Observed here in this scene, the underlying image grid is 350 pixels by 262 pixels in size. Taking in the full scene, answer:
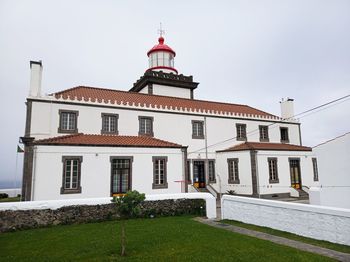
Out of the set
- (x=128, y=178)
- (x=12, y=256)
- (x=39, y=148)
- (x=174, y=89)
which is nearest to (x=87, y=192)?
(x=128, y=178)

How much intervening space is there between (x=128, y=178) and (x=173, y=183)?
10.5ft

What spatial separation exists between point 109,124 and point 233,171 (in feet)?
35.6

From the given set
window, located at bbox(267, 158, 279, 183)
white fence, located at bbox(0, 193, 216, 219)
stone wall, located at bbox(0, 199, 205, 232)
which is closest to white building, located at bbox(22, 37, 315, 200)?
window, located at bbox(267, 158, 279, 183)

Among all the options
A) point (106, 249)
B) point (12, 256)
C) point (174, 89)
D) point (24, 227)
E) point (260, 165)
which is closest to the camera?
point (12, 256)

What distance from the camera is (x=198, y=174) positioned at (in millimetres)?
21141

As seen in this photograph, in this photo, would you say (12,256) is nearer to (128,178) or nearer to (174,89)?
(128,178)

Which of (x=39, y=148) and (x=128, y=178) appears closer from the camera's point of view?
(x=39, y=148)

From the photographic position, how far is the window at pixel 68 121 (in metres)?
16.9

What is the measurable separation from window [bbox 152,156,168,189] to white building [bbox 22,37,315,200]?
0.07m

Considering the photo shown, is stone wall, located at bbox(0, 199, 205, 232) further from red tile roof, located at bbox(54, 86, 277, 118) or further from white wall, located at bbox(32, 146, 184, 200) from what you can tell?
red tile roof, located at bbox(54, 86, 277, 118)

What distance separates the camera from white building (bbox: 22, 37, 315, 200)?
48.5 ft

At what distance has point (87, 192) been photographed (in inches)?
586

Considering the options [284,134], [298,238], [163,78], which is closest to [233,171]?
[284,134]

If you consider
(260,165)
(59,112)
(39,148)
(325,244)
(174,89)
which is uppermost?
(174,89)
